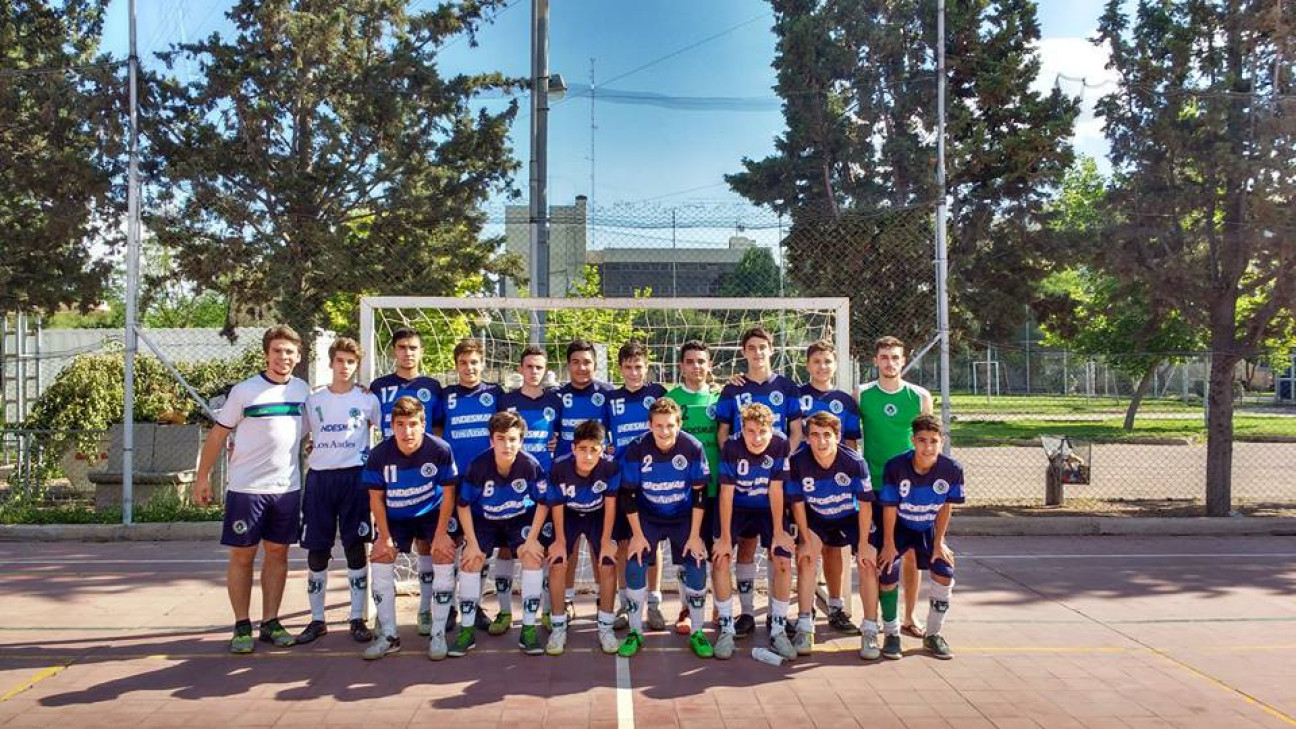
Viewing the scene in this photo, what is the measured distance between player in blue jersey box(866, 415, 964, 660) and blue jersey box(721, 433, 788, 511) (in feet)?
2.28

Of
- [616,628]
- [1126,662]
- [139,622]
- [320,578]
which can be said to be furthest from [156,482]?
[1126,662]

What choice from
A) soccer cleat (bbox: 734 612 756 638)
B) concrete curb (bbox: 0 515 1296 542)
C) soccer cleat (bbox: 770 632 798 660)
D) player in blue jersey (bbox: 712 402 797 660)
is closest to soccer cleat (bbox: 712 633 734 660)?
player in blue jersey (bbox: 712 402 797 660)

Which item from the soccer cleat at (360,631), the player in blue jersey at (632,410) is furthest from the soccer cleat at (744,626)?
the soccer cleat at (360,631)

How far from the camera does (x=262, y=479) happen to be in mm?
5730

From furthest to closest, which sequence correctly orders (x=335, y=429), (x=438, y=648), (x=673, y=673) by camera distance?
1. (x=335, y=429)
2. (x=438, y=648)
3. (x=673, y=673)

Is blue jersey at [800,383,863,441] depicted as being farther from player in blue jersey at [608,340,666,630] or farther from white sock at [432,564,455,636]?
white sock at [432,564,455,636]

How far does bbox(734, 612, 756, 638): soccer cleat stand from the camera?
6004 mm

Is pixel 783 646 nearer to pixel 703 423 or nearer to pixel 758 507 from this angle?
pixel 758 507

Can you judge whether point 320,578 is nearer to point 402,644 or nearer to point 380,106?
point 402,644

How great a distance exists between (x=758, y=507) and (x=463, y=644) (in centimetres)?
199

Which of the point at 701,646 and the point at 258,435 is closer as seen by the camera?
the point at 701,646

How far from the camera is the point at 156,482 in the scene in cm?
1084

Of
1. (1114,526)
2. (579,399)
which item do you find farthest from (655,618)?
(1114,526)

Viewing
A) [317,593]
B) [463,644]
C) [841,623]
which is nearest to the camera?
[463,644]
